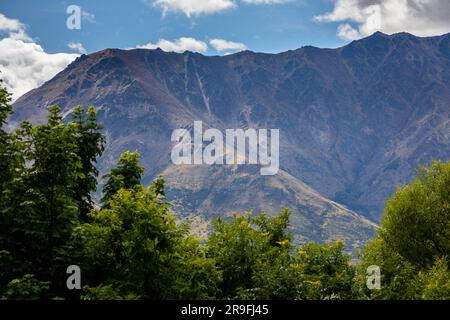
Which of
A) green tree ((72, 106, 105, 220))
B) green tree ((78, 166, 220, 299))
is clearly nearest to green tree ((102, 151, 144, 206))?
green tree ((72, 106, 105, 220))

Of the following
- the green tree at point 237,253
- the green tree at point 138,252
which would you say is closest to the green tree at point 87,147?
the green tree at point 237,253

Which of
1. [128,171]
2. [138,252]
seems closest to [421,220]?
[128,171]

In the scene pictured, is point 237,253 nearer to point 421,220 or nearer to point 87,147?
point 87,147

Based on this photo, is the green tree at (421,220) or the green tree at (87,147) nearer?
the green tree at (87,147)

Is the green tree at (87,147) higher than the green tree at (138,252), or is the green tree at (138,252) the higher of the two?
the green tree at (87,147)

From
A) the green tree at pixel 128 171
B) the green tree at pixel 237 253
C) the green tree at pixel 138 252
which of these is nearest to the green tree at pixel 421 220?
the green tree at pixel 237 253

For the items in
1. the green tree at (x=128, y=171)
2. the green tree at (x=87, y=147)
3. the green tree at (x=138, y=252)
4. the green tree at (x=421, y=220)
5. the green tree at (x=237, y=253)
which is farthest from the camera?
the green tree at (x=421, y=220)

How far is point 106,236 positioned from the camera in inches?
1153

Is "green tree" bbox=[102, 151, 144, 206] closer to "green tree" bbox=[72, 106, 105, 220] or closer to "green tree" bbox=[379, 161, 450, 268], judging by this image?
"green tree" bbox=[72, 106, 105, 220]

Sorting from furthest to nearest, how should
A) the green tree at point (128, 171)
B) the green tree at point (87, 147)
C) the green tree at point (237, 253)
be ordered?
the green tree at point (128, 171) → the green tree at point (87, 147) → the green tree at point (237, 253)

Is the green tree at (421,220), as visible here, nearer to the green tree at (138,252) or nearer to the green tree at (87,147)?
the green tree at (138,252)
